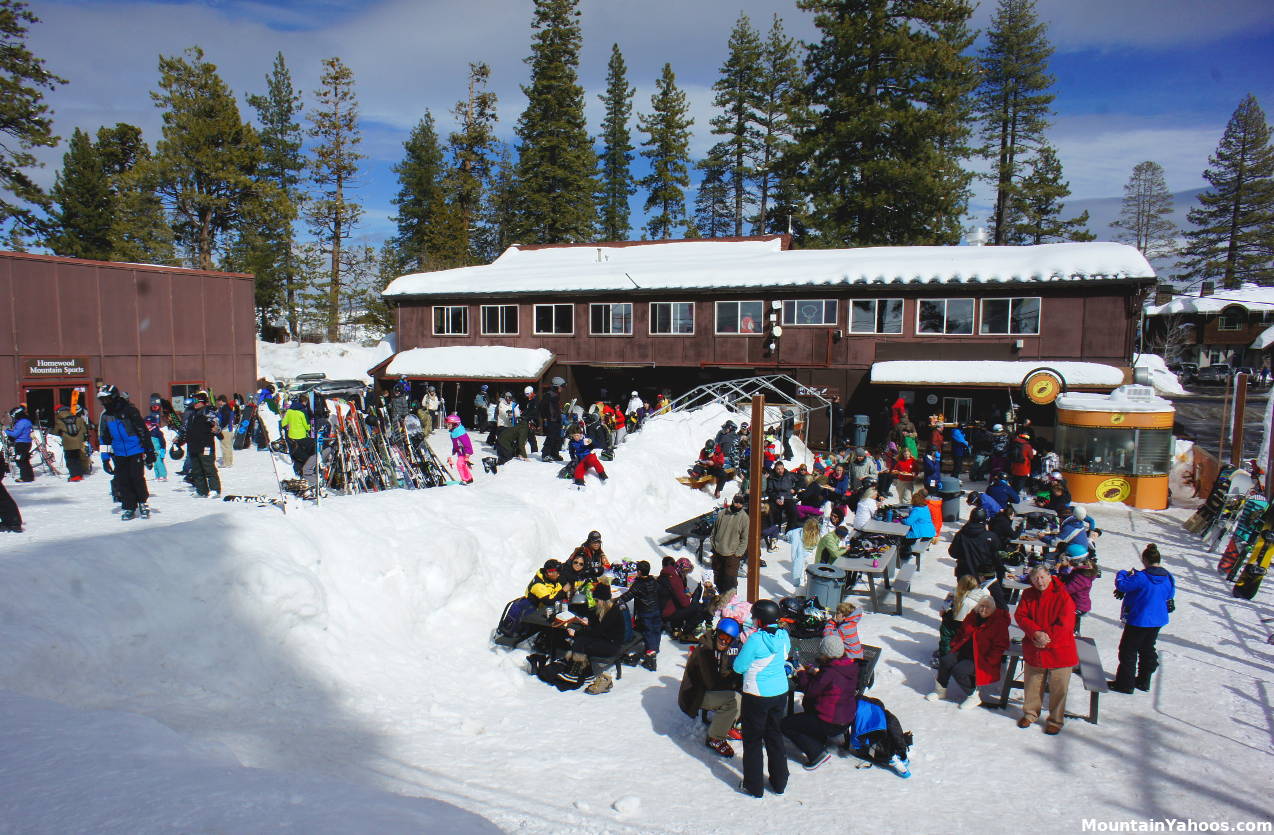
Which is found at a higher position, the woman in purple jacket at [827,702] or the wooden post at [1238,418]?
the wooden post at [1238,418]

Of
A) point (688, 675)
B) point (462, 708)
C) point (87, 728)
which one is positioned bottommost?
point (462, 708)

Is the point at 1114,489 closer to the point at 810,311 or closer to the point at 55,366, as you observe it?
the point at 810,311

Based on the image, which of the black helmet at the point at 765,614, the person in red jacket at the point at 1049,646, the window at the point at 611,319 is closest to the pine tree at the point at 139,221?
the window at the point at 611,319

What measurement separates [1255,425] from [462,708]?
36.9 meters

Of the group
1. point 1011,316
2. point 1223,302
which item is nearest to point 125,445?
point 1011,316

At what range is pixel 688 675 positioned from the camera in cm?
703

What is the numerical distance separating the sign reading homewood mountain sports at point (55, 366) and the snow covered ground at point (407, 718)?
45.3ft

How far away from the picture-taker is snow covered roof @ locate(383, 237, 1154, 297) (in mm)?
21359

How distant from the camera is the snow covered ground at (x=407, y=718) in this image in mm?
4277

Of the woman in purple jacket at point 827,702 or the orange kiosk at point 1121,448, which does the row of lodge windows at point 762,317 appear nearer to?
Answer: the orange kiosk at point 1121,448

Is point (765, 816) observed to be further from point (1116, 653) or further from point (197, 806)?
point (1116, 653)

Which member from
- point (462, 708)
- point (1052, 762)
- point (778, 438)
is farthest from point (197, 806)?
point (778, 438)

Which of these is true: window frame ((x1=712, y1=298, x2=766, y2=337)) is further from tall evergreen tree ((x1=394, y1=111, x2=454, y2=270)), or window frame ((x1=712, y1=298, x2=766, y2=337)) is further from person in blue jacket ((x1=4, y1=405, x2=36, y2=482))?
tall evergreen tree ((x1=394, y1=111, x2=454, y2=270))

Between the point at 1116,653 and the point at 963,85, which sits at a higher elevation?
the point at 963,85
